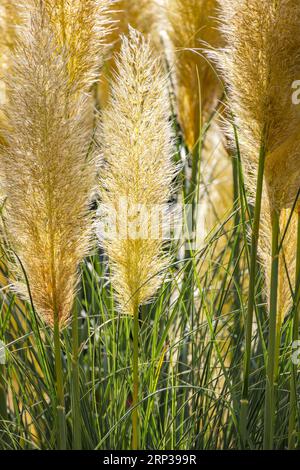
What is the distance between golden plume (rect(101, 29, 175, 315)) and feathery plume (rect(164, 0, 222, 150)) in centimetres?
102

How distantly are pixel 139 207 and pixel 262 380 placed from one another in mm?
908

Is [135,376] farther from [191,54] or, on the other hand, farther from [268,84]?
[191,54]

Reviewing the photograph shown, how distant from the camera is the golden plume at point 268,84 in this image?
7.80ft

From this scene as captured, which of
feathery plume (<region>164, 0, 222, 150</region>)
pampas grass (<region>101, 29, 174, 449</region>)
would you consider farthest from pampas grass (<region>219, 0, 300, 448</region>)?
feathery plume (<region>164, 0, 222, 150</region>)

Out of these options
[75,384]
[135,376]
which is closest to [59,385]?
[75,384]

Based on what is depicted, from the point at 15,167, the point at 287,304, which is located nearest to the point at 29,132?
the point at 15,167

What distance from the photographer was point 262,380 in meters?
3.07

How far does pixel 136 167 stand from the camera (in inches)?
98.8

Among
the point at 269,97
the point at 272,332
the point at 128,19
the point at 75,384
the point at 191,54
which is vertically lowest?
the point at 75,384

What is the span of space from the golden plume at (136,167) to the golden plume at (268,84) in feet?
0.77

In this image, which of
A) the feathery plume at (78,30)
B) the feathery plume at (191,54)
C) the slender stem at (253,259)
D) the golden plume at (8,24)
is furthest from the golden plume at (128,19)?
the slender stem at (253,259)

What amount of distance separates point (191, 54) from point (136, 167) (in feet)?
4.24

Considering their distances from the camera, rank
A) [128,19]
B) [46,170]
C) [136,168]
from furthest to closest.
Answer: [128,19] → [136,168] → [46,170]

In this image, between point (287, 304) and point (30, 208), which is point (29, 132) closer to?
point (30, 208)
